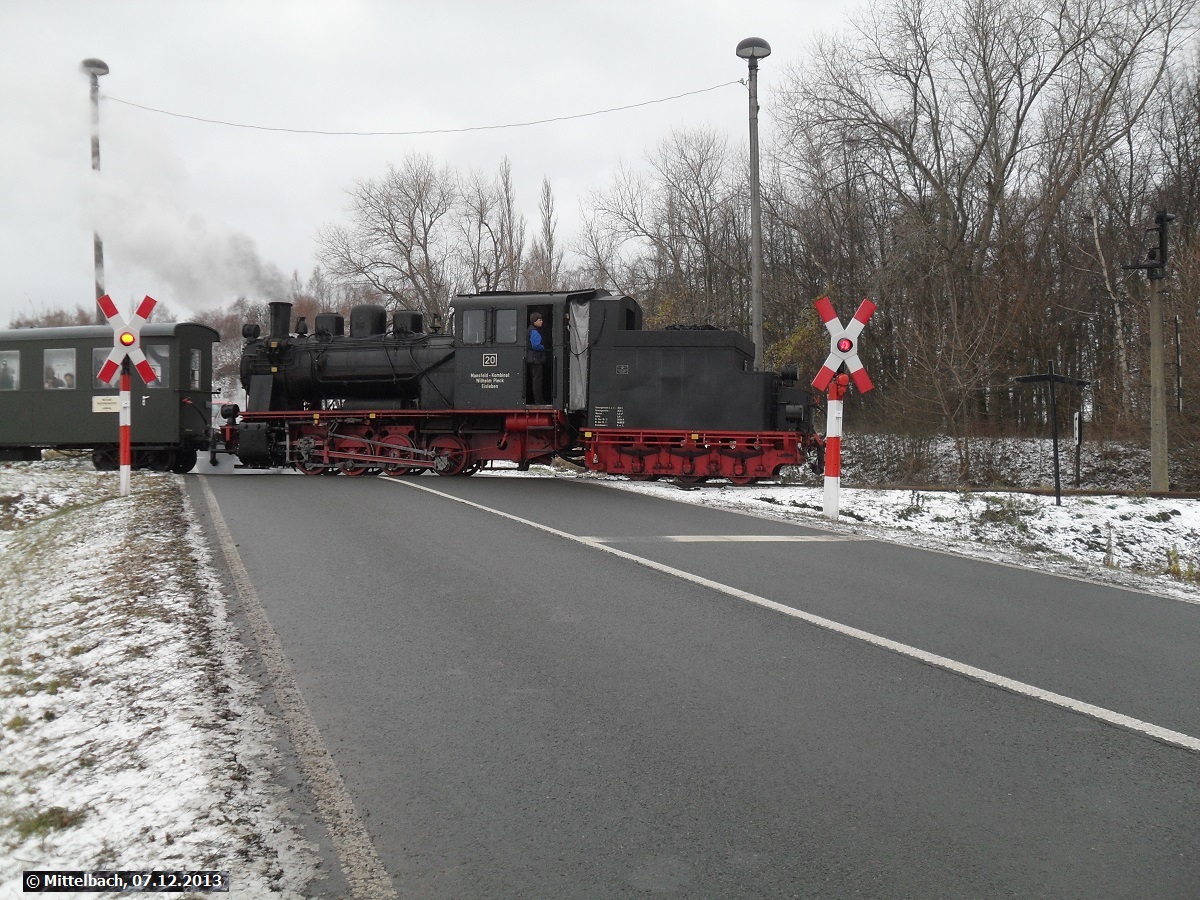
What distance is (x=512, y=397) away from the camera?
55.8 ft

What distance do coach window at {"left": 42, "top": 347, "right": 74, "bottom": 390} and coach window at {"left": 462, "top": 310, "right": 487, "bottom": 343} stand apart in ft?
28.0

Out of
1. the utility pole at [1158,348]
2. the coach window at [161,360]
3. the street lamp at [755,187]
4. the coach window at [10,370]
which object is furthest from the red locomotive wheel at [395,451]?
the utility pole at [1158,348]

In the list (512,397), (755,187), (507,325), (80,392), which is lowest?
(512,397)

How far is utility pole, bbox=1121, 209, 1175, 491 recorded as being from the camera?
49.7 ft

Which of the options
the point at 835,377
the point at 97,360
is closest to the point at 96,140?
the point at 97,360

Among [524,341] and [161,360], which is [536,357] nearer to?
[524,341]

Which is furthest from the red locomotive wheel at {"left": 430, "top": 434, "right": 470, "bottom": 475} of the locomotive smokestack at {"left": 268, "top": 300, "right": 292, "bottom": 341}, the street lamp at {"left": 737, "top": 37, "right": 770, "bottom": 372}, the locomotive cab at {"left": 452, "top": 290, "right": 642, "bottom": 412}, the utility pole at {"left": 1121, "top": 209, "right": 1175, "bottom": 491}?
the utility pole at {"left": 1121, "top": 209, "right": 1175, "bottom": 491}

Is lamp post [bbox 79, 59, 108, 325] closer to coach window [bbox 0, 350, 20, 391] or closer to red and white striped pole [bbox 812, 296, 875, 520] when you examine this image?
coach window [bbox 0, 350, 20, 391]

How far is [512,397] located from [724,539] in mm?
8471

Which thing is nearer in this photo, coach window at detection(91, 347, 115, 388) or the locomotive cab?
the locomotive cab

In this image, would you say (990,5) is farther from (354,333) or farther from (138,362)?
(138,362)

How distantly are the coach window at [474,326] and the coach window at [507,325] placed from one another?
30cm

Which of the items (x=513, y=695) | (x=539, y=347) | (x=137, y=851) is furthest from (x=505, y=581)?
(x=539, y=347)

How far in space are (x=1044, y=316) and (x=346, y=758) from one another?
27553 millimetres
